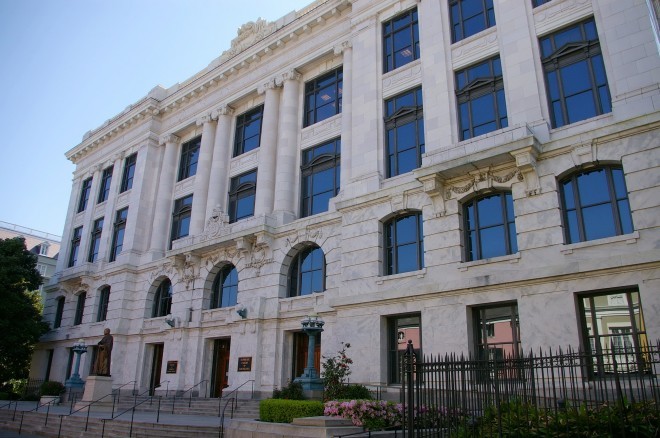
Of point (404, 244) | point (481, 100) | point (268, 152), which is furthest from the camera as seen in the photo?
point (268, 152)

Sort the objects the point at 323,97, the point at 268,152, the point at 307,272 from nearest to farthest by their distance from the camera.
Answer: the point at 307,272
the point at 323,97
the point at 268,152

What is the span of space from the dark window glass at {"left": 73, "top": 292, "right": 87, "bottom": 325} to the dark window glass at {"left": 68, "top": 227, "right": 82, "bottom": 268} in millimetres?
3721

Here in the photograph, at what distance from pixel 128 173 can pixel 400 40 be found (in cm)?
2439

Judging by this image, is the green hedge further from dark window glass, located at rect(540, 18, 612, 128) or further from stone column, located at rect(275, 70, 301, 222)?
dark window glass, located at rect(540, 18, 612, 128)

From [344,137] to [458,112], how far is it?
6.41 m

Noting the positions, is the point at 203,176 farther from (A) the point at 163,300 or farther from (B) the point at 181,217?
(A) the point at 163,300

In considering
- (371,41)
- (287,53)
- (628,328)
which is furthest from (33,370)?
(628,328)

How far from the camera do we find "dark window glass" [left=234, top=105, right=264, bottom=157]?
3272 centimetres

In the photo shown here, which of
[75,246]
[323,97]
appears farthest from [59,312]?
[323,97]

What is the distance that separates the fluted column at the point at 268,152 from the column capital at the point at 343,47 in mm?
4713

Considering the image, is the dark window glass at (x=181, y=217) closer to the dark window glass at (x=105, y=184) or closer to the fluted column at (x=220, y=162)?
the fluted column at (x=220, y=162)

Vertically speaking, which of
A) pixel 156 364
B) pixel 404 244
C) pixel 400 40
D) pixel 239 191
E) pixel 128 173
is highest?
pixel 400 40

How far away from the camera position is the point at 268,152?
30.1 metres

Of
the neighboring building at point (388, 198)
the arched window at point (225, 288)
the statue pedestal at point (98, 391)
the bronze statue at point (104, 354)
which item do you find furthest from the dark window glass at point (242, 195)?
the statue pedestal at point (98, 391)
